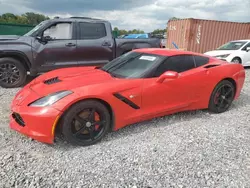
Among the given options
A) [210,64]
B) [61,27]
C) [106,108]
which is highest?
[61,27]

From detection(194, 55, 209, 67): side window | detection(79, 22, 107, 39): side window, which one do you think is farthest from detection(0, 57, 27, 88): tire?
detection(194, 55, 209, 67): side window

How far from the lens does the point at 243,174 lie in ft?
7.77

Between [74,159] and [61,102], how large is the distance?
692 millimetres

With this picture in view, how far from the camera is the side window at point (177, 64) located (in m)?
3.36

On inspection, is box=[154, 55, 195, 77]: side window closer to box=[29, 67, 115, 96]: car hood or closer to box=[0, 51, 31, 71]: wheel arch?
box=[29, 67, 115, 96]: car hood

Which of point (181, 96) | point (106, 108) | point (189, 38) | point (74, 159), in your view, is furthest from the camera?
point (189, 38)

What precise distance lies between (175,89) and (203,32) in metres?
10.6

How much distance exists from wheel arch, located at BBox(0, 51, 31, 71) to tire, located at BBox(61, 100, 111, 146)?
11.7 feet

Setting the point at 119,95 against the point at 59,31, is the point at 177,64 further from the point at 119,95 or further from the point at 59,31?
the point at 59,31

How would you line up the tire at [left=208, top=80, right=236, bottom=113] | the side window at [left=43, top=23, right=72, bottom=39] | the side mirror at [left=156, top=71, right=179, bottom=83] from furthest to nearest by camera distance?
the side window at [left=43, top=23, right=72, bottom=39] → the tire at [left=208, top=80, right=236, bottom=113] → the side mirror at [left=156, top=71, right=179, bottom=83]

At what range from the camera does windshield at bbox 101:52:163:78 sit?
3.29 metres

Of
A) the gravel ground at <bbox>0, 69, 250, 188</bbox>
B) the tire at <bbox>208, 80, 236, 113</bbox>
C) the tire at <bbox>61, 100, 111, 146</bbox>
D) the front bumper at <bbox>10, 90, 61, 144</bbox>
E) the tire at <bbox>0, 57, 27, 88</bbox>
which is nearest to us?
the gravel ground at <bbox>0, 69, 250, 188</bbox>

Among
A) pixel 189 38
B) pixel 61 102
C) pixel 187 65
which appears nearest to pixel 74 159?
pixel 61 102

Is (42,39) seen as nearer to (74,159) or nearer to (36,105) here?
(36,105)
